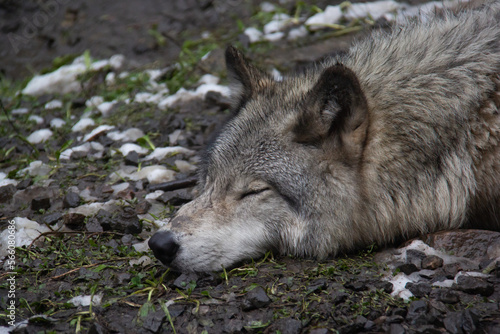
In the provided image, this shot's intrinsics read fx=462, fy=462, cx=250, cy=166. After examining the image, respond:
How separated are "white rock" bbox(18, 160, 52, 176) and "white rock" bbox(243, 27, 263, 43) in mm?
3848

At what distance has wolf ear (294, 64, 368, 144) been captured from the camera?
3.39 m

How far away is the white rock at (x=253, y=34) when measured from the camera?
759cm

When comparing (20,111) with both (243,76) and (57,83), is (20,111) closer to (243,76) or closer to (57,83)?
(57,83)

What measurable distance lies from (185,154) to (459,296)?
3.52m

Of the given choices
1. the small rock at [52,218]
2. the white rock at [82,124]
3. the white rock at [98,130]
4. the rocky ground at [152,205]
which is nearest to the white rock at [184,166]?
the rocky ground at [152,205]

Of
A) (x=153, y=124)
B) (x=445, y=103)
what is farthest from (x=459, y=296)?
(x=153, y=124)

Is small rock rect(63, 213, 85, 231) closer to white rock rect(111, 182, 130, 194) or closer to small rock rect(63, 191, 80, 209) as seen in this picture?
small rock rect(63, 191, 80, 209)

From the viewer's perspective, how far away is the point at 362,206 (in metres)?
3.70

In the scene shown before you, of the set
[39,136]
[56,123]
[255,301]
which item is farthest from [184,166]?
[255,301]

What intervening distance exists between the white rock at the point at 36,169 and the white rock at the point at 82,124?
3.15 feet

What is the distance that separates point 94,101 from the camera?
696 centimetres

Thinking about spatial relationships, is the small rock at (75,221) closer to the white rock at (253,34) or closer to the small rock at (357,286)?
the small rock at (357,286)

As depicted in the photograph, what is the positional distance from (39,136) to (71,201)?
6.59ft

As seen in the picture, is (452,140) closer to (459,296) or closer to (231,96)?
(459,296)
